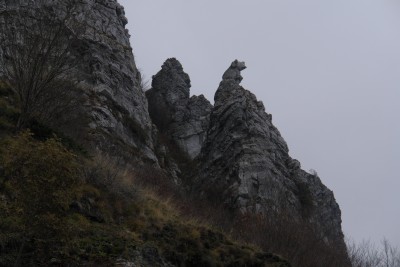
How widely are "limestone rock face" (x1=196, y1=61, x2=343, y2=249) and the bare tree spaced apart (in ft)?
49.3

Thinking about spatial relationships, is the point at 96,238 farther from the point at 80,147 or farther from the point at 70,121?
the point at 70,121

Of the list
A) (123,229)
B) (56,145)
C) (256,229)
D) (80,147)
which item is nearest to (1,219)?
(56,145)

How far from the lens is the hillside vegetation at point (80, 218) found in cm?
741

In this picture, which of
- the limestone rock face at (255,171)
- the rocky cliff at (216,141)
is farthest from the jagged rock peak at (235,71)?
the limestone rock face at (255,171)

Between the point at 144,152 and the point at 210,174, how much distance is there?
18.3 ft

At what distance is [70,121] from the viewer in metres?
16.7

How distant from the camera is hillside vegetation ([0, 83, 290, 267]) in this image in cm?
741

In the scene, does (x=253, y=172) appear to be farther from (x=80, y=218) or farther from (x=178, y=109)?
(x=80, y=218)

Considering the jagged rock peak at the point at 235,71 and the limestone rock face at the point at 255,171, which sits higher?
the jagged rock peak at the point at 235,71

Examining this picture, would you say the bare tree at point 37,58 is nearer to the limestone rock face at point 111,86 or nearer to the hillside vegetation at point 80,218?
the hillside vegetation at point 80,218

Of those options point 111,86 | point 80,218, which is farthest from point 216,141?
point 80,218

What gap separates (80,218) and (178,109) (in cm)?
3919

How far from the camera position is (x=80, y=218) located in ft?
32.6

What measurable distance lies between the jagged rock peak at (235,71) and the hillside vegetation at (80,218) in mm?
30586
